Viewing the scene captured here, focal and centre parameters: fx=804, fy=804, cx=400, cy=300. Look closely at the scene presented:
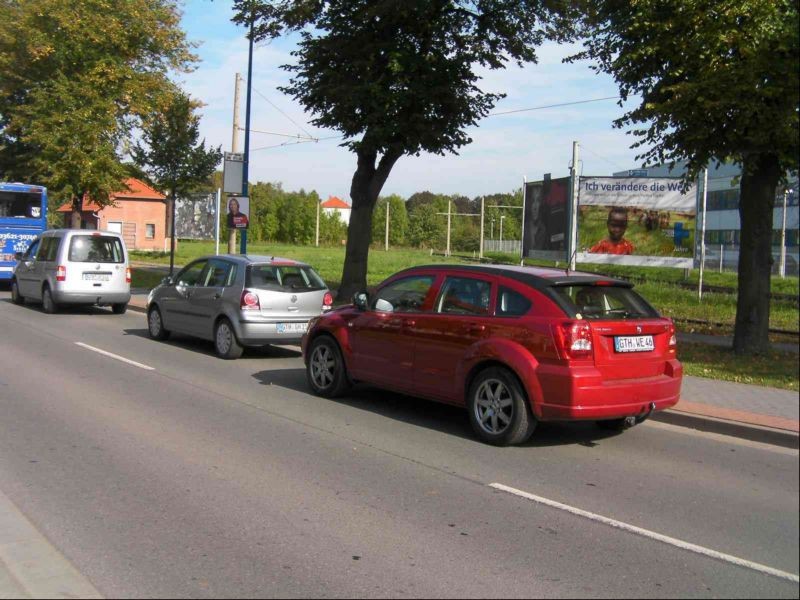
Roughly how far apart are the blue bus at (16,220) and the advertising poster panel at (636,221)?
1741cm

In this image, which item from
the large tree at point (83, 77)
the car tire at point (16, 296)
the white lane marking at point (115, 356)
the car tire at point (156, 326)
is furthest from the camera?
the large tree at point (83, 77)

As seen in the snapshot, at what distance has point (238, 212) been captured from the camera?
891 inches

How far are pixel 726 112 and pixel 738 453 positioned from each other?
5.47 metres

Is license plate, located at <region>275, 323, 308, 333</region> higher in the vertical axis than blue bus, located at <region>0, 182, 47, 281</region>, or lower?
lower

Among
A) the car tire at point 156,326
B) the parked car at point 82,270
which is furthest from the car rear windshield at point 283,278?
the parked car at point 82,270

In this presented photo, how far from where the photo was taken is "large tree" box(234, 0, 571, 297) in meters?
17.8

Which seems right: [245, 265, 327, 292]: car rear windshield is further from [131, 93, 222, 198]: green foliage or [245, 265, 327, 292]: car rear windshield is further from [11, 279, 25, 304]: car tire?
[131, 93, 222, 198]: green foliage

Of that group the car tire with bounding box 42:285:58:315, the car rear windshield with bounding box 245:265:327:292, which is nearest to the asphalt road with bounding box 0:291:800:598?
the car rear windshield with bounding box 245:265:327:292

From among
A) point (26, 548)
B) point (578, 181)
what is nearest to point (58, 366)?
point (26, 548)

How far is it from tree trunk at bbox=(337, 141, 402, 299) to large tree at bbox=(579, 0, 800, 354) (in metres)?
7.79

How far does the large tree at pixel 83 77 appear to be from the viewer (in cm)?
2980

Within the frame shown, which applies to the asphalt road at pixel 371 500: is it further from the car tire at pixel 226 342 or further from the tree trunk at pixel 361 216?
the tree trunk at pixel 361 216

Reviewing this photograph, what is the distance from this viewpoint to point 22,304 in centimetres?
2177

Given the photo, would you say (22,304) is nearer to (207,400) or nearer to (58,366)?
(58,366)
